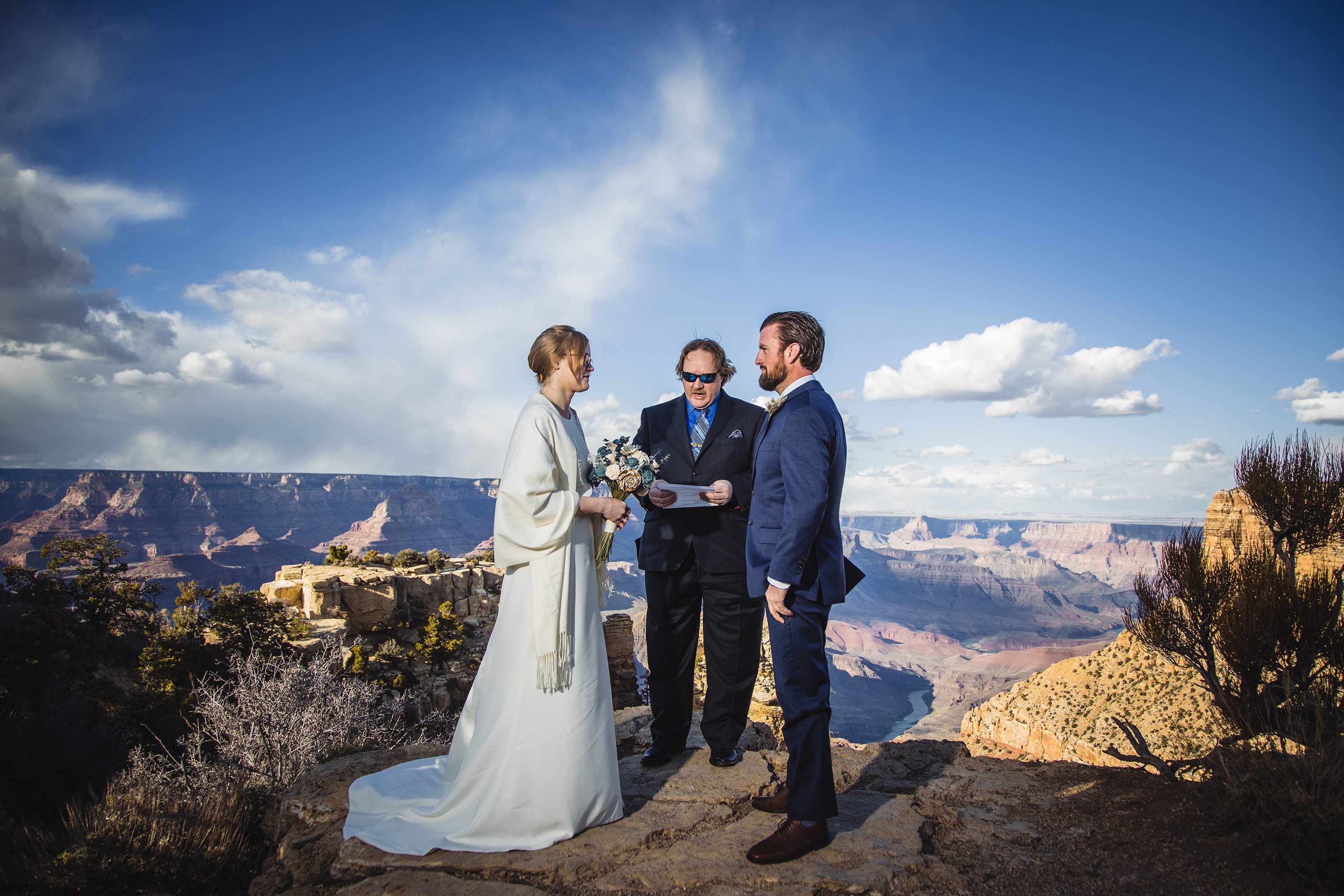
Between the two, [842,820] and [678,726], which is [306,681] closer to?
[678,726]

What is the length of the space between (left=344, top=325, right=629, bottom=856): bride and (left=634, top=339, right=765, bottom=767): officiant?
79 centimetres

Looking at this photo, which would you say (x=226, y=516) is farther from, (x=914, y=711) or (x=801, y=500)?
(x=914, y=711)

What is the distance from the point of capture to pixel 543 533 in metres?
2.98

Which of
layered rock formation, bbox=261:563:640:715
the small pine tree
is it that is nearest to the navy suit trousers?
layered rock formation, bbox=261:563:640:715

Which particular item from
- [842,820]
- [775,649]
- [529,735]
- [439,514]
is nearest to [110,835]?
[529,735]

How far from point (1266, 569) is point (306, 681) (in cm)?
1577

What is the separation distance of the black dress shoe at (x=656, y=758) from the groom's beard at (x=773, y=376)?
8.02ft

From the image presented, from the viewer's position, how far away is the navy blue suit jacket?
9.12 ft

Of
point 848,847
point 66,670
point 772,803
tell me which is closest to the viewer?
point 848,847

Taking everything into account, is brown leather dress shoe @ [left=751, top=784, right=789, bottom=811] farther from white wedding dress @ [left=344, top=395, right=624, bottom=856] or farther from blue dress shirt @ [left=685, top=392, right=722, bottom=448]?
blue dress shirt @ [left=685, top=392, right=722, bottom=448]

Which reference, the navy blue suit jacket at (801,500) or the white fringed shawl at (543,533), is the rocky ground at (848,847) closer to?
the white fringed shawl at (543,533)

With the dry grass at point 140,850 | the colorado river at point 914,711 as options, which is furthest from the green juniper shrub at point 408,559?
the colorado river at point 914,711

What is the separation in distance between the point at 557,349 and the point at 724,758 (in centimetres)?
272

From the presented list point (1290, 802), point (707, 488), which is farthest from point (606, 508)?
point (1290, 802)
